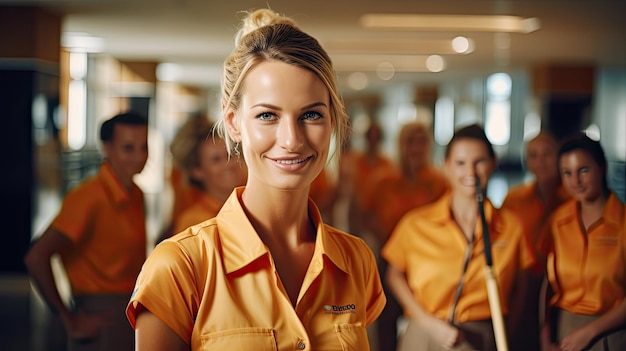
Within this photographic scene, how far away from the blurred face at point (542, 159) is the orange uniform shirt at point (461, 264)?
10.2 inches

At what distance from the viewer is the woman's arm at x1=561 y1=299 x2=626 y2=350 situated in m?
3.58

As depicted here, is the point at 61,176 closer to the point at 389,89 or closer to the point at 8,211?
the point at 8,211

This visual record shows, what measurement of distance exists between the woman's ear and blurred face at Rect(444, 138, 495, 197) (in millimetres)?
2021

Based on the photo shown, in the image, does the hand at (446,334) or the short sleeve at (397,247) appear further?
the short sleeve at (397,247)

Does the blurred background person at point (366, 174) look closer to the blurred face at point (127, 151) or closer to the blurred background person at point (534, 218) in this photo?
the blurred background person at point (534, 218)

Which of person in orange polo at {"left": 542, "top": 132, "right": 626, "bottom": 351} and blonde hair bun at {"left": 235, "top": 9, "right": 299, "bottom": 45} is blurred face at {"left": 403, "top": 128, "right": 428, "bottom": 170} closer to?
person in orange polo at {"left": 542, "top": 132, "right": 626, "bottom": 351}

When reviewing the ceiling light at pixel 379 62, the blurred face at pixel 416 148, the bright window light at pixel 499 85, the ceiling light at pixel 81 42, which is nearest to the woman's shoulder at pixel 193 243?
the ceiling light at pixel 81 42

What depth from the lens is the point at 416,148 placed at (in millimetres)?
4785

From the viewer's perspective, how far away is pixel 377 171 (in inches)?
208

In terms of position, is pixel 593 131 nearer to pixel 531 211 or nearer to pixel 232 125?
pixel 531 211

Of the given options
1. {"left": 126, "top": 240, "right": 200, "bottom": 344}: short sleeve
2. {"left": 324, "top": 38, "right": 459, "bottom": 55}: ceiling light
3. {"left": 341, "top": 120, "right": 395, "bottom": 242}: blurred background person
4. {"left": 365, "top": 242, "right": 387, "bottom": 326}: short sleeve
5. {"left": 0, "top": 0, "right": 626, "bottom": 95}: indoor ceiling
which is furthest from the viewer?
{"left": 341, "top": 120, "right": 395, "bottom": 242}: blurred background person

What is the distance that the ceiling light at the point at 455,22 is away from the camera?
4.27 metres

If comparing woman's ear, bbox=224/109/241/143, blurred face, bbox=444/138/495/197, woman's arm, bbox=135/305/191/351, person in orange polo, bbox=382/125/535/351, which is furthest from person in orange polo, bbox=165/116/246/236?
woman's arm, bbox=135/305/191/351

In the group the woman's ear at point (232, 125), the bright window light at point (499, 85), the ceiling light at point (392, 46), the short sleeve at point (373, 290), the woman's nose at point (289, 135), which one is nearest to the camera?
the woman's nose at point (289, 135)
